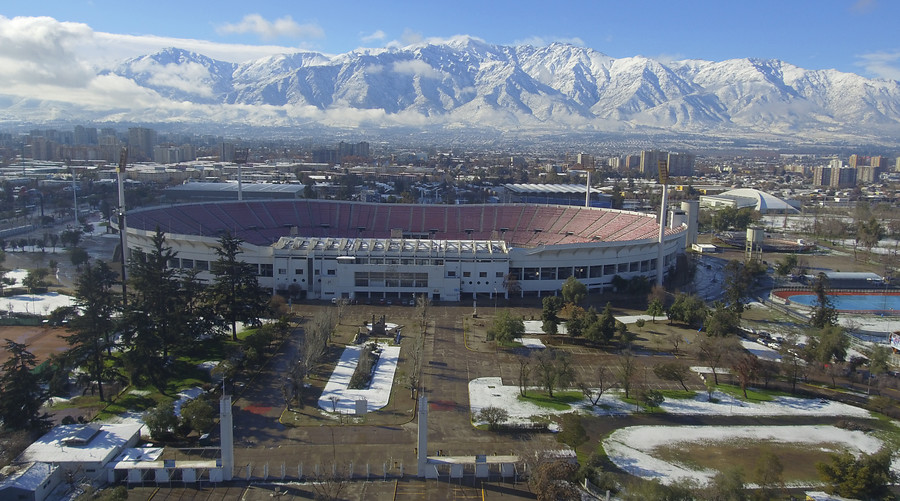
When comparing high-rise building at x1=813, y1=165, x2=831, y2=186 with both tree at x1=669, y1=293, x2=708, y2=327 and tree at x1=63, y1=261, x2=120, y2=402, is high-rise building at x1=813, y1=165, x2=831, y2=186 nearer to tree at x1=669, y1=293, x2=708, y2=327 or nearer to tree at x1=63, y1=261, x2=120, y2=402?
tree at x1=669, y1=293, x2=708, y2=327

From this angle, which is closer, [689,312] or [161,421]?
[161,421]

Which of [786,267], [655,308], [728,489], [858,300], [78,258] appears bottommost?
[858,300]

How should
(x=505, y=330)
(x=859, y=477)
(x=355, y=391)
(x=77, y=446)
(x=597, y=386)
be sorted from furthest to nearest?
1. (x=505, y=330)
2. (x=597, y=386)
3. (x=355, y=391)
4. (x=77, y=446)
5. (x=859, y=477)

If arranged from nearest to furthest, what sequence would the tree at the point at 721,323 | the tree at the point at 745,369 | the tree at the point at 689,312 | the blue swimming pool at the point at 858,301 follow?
the tree at the point at 745,369 < the tree at the point at 721,323 < the tree at the point at 689,312 < the blue swimming pool at the point at 858,301

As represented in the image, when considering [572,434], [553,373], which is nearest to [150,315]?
[553,373]

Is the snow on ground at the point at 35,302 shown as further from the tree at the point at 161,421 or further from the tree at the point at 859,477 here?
the tree at the point at 859,477

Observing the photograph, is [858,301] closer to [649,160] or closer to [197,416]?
[197,416]

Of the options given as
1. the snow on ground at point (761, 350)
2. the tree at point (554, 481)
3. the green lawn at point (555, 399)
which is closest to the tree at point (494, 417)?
the green lawn at point (555, 399)
